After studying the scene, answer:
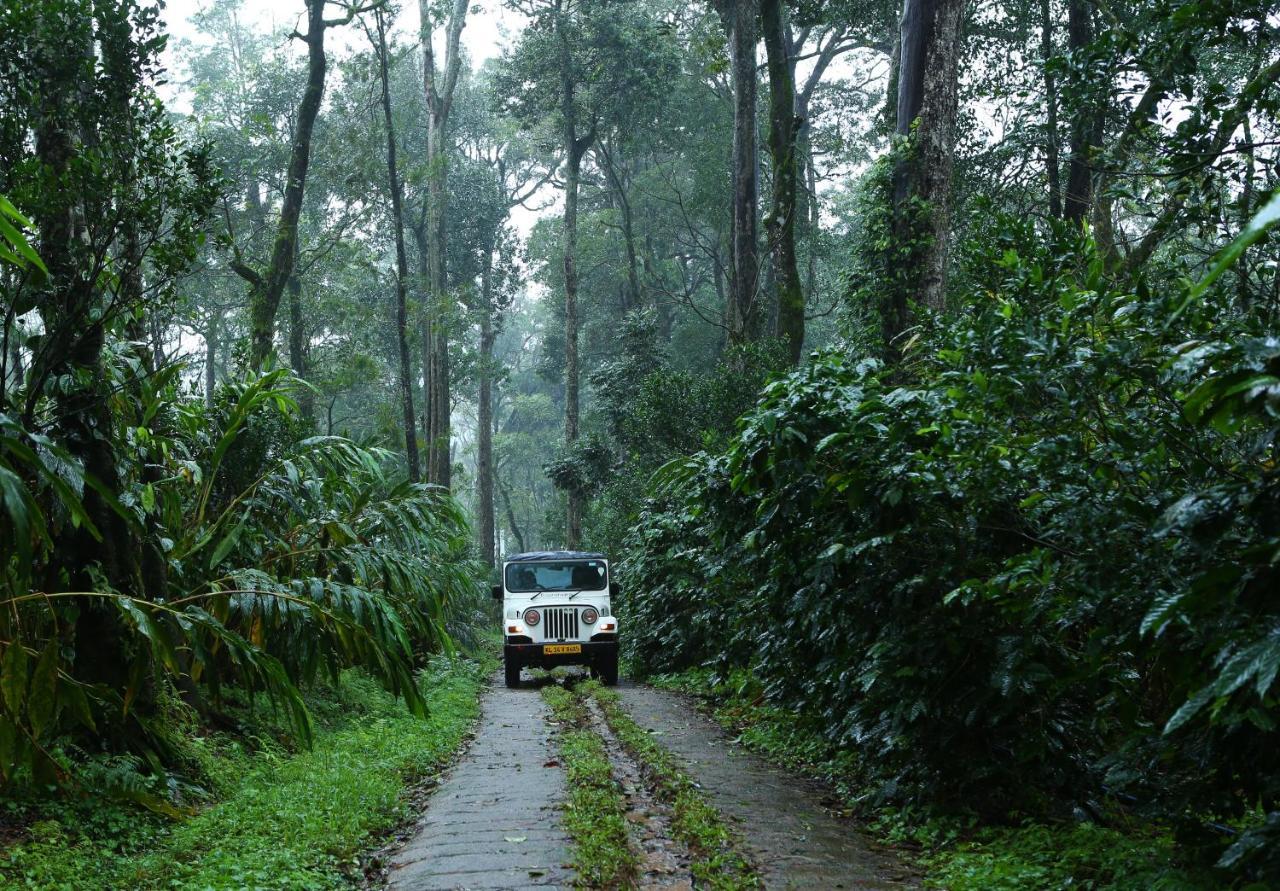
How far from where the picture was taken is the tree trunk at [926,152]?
11312 millimetres

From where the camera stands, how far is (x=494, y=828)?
6.09 meters

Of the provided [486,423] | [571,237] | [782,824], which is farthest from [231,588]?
[486,423]

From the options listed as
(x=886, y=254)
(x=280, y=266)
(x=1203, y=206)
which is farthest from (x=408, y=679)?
(x=280, y=266)

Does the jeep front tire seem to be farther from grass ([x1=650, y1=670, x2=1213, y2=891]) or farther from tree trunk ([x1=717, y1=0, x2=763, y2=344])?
grass ([x1=650, y1=670, x2=1213, y2=891])

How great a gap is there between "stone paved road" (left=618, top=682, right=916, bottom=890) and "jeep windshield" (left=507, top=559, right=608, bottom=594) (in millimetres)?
7176

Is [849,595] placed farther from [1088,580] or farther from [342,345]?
[342,345]

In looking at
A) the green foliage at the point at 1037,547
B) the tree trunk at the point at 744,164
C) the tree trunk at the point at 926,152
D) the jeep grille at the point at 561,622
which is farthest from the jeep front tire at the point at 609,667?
the green foliage at the point at 1037,547

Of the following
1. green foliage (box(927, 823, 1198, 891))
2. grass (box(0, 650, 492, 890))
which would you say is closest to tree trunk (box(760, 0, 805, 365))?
grass (box(0, 650, 492, 890))

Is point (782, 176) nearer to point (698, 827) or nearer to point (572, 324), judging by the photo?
point (698, 827)

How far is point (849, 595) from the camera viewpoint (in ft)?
21.1

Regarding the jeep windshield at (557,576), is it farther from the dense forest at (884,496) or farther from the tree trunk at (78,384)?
the tree trunk at (78,384)

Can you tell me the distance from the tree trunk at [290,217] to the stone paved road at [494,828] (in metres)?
10.7

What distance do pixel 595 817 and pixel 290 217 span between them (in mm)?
15450

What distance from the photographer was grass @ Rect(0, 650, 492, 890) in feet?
15.9
